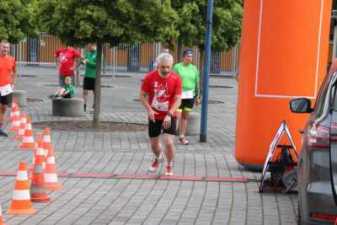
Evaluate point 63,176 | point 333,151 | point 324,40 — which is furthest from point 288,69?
point 333,151

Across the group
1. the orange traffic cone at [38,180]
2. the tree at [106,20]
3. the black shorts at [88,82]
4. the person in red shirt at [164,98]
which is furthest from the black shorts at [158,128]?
the black shorts at [88,82]

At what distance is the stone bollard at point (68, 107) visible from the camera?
19000 mm

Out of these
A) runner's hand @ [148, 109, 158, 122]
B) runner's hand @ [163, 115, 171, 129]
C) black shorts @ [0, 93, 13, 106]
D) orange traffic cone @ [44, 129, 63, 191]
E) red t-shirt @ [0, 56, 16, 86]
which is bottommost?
orange traffic cone @ [44, 129, 63, 191]

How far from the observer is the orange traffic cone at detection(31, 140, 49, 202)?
28.9ft

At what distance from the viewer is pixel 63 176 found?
35.6 feet

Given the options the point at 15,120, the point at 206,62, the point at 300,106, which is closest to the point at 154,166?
the point at 300,106

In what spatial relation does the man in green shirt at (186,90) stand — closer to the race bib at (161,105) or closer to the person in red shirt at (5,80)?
the person in red shirt at (5,80)

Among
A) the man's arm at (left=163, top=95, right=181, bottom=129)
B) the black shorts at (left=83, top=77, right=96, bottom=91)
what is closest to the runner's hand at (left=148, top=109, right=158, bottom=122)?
the man's arm at (left=163, top=95, right=181, bottom=129)

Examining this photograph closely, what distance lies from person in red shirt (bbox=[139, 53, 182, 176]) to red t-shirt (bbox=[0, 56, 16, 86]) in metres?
5.18

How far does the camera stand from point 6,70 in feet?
50.8

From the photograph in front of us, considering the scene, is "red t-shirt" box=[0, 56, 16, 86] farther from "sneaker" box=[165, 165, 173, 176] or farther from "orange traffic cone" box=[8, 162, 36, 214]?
"orange traffic cone" box=[8, 162, 36, 214]

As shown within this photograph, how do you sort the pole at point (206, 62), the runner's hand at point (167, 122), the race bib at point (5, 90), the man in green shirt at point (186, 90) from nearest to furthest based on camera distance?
the runner's hand at point (167, 122) < the pole at point (206, 62) < the man in green shirt at point (186, 90) < the race bib at point (5, 90)

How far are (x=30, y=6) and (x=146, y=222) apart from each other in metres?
15.2

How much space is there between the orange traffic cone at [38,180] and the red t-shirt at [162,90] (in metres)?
2.47
